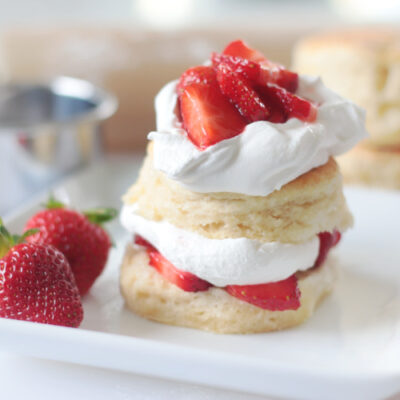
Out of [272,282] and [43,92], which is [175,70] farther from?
[272,282]

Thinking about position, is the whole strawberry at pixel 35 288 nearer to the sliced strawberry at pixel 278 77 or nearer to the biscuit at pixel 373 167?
the sliced strawberry at pixel 278 77

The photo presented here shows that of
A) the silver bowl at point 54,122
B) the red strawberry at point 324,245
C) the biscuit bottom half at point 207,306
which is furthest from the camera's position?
the silver bowl at point 54,122

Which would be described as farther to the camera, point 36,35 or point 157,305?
point 36,35

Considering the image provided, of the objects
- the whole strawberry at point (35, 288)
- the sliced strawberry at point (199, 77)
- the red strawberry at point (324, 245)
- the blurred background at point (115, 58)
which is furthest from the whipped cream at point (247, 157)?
the blurred background at point (115, 58)

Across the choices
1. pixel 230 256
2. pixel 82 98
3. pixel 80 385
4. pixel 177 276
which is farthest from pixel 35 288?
pixel 82 98

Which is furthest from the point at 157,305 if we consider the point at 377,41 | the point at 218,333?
the point at 377,41

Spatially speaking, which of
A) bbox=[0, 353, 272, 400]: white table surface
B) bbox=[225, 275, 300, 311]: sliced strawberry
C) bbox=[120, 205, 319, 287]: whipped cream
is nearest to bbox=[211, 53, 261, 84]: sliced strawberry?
bbox=[120, 205, 319, 287]: whipped cream
